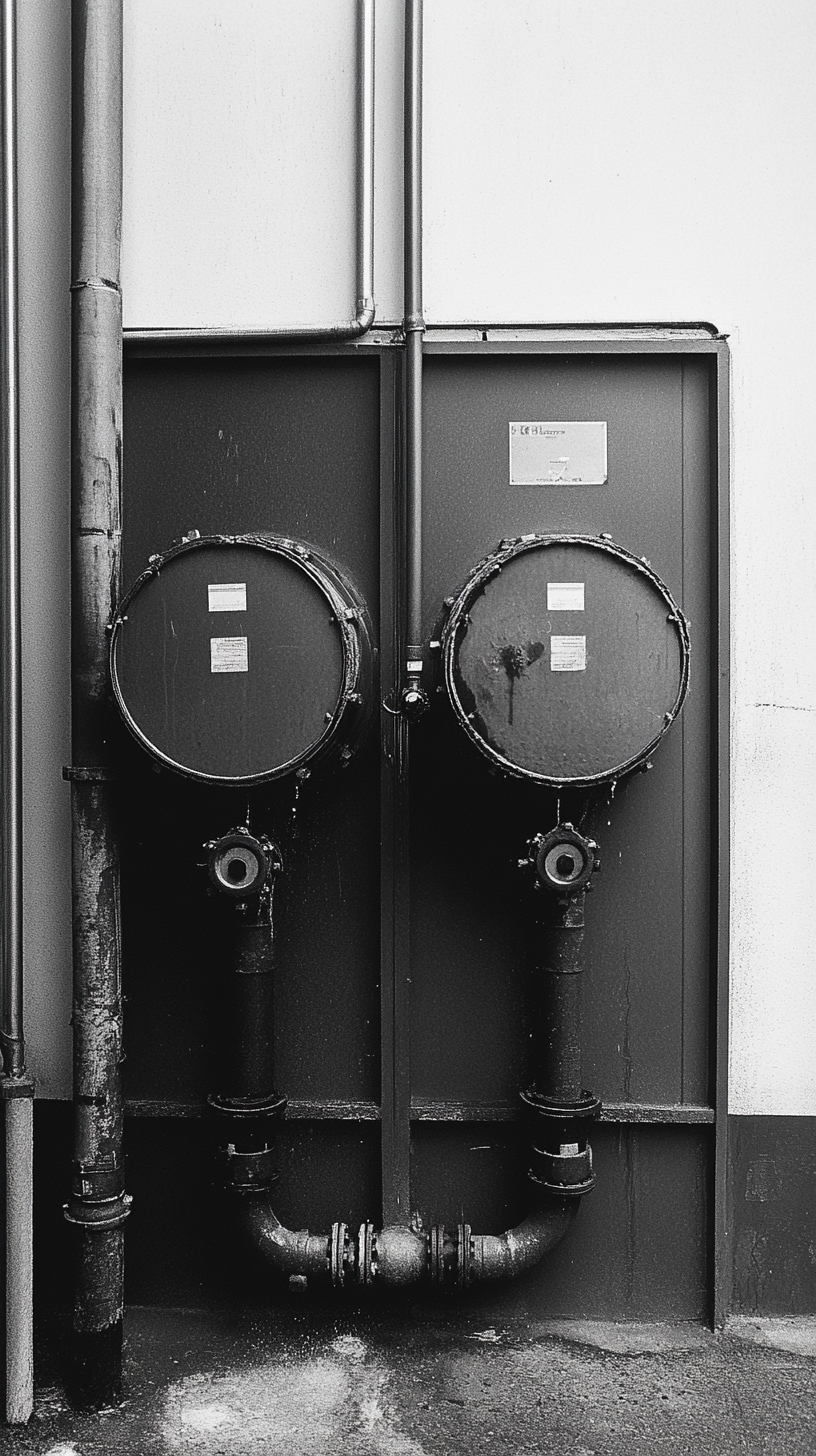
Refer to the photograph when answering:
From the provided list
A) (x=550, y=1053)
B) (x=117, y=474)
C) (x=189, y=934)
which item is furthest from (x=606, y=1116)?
(x=117, y=474)

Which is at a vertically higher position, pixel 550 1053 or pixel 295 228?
pixel 295 228

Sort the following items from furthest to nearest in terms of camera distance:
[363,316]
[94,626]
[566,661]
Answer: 1. [363,316]
2. [94,626]
3. [566,661]

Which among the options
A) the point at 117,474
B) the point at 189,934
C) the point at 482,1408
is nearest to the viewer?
the point at 482,1408

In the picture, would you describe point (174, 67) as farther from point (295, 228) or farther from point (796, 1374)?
point (796, 1374)

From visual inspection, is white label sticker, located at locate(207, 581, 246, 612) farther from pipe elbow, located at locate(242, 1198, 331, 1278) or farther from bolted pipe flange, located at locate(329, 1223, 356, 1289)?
bolted pipe flange, located at locate(329, 1223, 356, 1289)

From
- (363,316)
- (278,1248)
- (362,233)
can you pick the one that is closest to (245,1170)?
(278,1248)

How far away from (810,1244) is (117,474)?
93.1 inches

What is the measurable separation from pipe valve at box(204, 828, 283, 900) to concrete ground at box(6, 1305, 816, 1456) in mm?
1052

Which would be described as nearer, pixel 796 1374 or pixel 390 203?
pixel 796 1374

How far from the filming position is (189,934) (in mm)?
2580

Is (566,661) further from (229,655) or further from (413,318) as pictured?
(413,318)

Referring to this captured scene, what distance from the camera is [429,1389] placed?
2.29 m

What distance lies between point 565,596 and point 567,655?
12 centimetres

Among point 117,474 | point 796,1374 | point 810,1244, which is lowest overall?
point 796,1374
